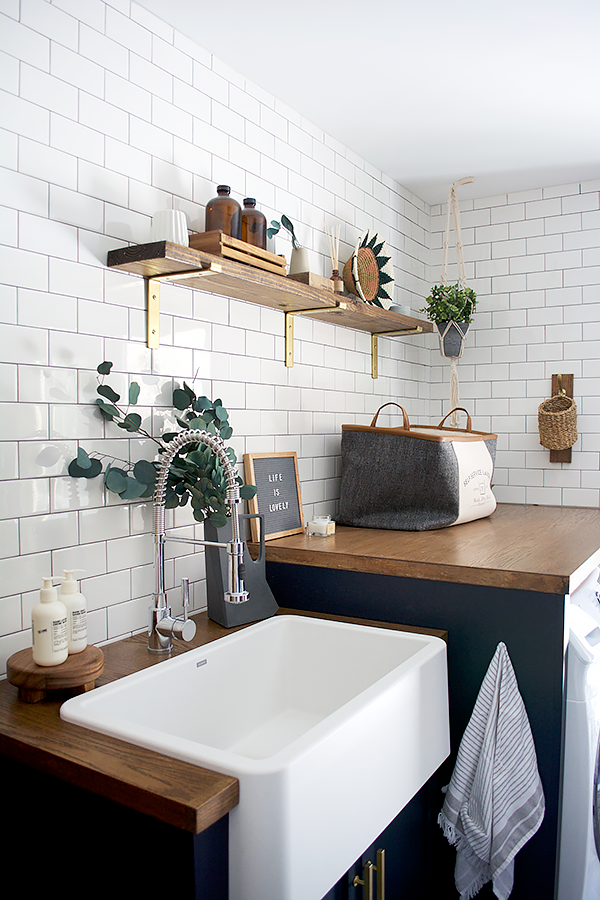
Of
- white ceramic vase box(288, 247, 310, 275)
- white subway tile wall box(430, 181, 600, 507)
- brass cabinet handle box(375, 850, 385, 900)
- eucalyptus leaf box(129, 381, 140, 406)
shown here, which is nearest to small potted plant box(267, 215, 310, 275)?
white ceramic vase box(288, 247, 310, 275)

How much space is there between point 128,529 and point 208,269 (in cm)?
67

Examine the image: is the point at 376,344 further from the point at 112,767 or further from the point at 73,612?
the point at 112,767

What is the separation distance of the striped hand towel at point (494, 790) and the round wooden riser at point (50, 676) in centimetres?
88

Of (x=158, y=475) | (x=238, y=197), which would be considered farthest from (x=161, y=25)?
(x=158, y=475)

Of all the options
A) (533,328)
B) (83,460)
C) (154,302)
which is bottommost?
(83,460)

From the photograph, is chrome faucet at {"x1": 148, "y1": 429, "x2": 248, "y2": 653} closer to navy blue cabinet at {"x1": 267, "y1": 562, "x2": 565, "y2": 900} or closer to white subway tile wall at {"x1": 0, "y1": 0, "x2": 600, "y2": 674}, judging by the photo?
white subway tile wall at {"x1": 0, "y1": 0, "x2": 600, "y2": 674}

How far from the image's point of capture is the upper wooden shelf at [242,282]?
5.13 feet

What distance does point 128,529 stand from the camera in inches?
66.6

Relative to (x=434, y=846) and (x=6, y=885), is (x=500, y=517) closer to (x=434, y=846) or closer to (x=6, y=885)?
(x=434, y=846)

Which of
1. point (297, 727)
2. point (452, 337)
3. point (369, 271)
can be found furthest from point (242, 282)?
point (452, 337)

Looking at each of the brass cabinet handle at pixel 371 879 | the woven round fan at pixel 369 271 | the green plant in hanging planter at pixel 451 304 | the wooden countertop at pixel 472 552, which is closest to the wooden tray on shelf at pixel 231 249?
the woven round fan at pixel 369 271

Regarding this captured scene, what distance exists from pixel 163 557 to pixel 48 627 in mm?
309

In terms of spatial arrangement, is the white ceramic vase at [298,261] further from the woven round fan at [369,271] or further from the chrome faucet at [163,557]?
the chrome faucet at [163,557]

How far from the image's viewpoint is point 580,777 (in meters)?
1.57
